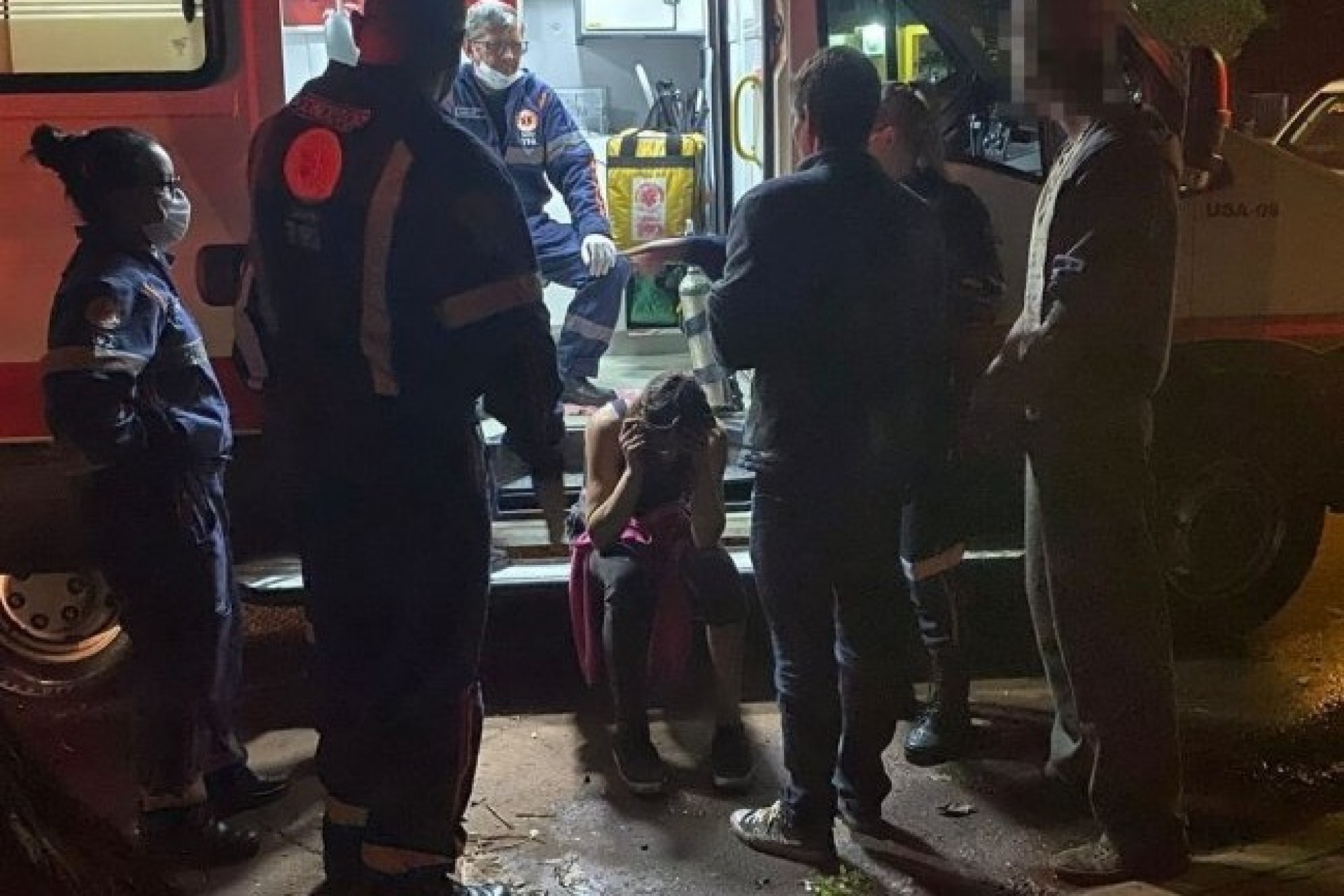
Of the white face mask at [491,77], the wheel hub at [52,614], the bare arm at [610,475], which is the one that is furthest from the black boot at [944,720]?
the white face mask at [491,77]

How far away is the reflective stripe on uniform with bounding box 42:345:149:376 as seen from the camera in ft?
11.6

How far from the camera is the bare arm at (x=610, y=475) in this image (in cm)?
434

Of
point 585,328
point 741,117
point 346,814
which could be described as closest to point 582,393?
point 585,328

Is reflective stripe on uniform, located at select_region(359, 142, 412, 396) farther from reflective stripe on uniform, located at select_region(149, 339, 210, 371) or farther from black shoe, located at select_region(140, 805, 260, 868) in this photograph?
black shoe, located at select_region(140, 805, 260, 868)

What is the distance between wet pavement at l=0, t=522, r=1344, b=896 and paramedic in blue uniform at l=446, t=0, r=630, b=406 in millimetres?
1479

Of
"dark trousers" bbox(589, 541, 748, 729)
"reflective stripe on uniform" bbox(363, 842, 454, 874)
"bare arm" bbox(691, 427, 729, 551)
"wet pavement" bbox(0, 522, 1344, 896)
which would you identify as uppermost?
"bare arm" bbox(691, 427, 729, 551)

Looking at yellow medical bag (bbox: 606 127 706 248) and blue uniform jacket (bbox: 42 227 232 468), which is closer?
blue uniform jacket (bbox: 42 227 232 468)

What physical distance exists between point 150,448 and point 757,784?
6.26ft

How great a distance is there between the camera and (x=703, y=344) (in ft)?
21.5

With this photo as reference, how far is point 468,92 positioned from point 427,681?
3732 millimetres

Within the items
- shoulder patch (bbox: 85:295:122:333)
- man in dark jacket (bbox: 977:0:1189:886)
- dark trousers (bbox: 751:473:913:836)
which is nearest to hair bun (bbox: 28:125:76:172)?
shoulder patch (bbox: 85:295:122:333)

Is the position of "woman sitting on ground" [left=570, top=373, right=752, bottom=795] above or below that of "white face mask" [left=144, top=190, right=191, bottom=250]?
below

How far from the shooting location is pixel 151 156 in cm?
372

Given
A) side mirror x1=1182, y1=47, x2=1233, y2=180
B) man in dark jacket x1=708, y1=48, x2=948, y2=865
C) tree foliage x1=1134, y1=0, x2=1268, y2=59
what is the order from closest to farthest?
man in dark jacket x1=708, y1=48, x2=948, y2=865
side mirror x1=1182, y1=47, x2=1233, y2=180
tree foliage x1=1134, y1=0, x2=1268, y2=59
